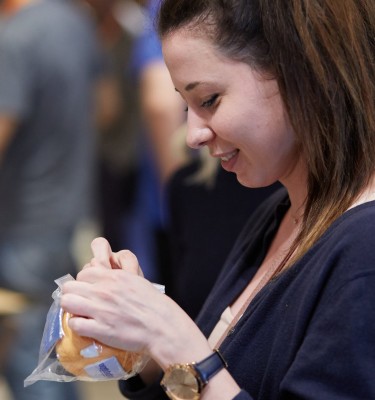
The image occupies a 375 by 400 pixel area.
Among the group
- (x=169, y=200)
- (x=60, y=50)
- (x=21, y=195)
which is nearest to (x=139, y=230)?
(x=21, y=195)

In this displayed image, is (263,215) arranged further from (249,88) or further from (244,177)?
(249,88)

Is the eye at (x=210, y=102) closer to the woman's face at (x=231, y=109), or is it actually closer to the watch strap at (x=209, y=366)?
the woman's face at (x=231, y=109)

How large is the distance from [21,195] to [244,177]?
1.86m

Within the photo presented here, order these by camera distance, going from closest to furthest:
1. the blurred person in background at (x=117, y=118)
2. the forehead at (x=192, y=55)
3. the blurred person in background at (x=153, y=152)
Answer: the forehead at (x=192, y=55)
the blurred person in background at (x=153, y=152)
the blurred person in background at (x=117, y=118)

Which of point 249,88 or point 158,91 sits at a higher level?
point 158,91

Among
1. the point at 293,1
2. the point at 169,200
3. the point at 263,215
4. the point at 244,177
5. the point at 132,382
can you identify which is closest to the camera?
the point at 293,1

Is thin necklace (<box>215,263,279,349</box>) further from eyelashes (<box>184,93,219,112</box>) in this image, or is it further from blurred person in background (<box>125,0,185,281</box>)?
blurred person in background (<box>125,0,185,281</box>)

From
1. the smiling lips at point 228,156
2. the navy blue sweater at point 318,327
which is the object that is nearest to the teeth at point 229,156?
the smiling lips at point 228,156

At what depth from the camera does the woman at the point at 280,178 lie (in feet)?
4.57

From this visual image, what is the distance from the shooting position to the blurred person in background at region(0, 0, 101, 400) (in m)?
3.25

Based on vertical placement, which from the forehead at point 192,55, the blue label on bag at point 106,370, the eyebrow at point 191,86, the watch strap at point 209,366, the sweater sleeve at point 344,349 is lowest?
the sweater sleeve at point 344,349

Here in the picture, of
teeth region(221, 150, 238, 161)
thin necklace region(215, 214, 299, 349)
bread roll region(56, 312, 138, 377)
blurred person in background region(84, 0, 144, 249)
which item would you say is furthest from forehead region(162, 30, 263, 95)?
blurred person in background region(84, 0, 144, 249)

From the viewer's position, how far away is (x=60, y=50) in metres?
3.33

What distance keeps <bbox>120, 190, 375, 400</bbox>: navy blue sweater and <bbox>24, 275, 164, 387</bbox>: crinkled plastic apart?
7.2 inches
